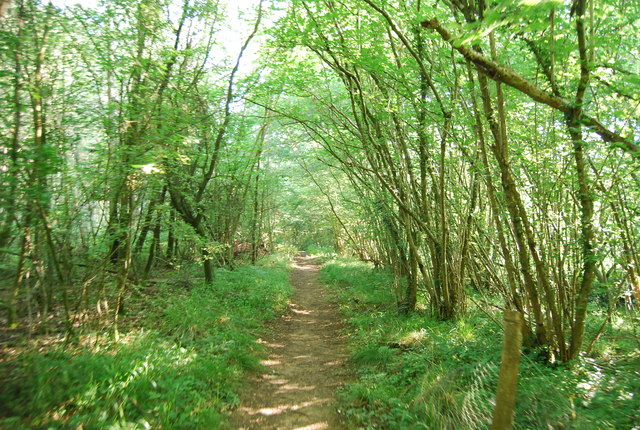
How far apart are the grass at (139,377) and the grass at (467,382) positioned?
5.44 ft

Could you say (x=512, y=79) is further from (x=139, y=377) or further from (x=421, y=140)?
(x=139, y=377)

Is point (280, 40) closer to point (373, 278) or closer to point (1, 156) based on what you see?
point (1, 156)

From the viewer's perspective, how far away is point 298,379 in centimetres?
510

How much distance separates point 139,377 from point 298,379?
2.27 meters

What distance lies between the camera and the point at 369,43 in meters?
5.90

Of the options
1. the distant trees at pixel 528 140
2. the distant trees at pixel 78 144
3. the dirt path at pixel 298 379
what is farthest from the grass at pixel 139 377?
the distant trees at pixel 528 140

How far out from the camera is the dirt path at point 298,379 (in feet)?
13.0

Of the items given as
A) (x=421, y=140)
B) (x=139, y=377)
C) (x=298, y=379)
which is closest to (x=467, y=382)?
(x=298, y=379)

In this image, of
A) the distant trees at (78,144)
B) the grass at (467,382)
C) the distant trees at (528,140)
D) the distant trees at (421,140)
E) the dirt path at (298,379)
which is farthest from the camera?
the dirt path at (298,379)

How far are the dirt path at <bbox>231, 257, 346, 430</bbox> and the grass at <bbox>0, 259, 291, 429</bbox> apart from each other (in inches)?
11.3

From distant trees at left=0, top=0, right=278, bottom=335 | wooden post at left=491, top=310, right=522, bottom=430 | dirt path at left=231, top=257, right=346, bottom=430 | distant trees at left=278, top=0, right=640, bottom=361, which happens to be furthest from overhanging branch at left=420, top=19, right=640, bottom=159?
dirt path at left=231, top=257, right=346, bottom=430

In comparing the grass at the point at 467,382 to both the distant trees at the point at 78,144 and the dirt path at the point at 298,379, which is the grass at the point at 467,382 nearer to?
the dirt path at the point at 298,379

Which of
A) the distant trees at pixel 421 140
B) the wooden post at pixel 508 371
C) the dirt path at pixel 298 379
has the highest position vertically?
the distant trees at pixel 421 140

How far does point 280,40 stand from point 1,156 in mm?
4453
